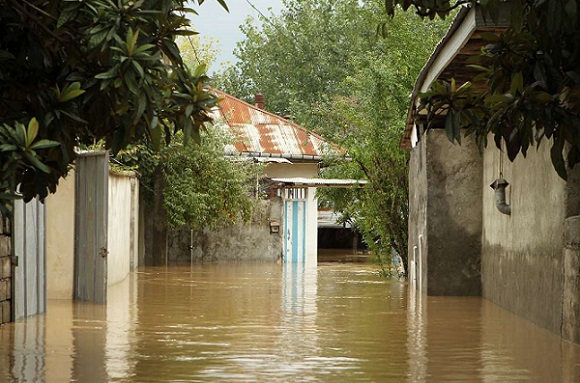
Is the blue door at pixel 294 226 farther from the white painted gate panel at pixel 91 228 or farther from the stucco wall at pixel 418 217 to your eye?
the white painted gate panel at pixel 91 228

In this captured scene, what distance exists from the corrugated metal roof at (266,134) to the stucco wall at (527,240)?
20.4 meters

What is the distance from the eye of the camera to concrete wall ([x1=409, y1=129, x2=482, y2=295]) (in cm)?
1948

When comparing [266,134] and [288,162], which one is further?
[266,134]

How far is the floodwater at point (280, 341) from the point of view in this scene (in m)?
9.93

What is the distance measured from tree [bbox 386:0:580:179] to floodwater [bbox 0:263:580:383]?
8.34 ft

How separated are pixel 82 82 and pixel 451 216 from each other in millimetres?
12475

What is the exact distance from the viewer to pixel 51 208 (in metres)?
17.8

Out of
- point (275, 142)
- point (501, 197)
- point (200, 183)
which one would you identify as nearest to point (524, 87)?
point (501, 197)

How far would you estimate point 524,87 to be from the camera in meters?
8.03

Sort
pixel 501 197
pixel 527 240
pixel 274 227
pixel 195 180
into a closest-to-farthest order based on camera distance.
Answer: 1. pixel 527 240
2. pixel 501 197
3. pixel 195 180
4. pixel 274 227

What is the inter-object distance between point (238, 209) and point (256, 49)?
28.7 metres

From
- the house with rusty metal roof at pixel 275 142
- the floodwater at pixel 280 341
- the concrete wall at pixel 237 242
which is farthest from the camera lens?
the house with rusty metal roof at pixel 275 142

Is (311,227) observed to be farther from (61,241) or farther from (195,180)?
(61,241)


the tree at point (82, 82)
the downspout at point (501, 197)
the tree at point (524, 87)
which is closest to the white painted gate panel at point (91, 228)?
the downspout at point (501, 197)
